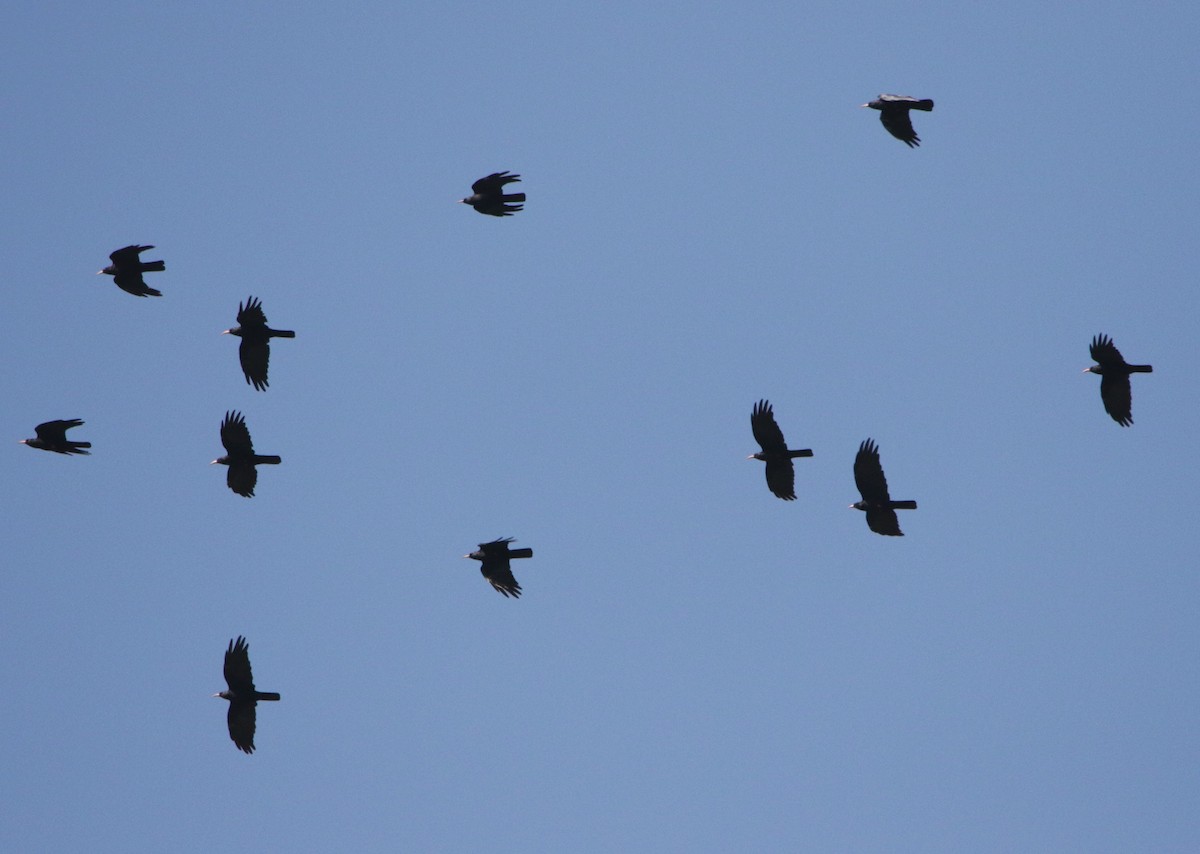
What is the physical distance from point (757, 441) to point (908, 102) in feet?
31.9

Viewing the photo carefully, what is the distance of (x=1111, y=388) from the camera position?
151ft

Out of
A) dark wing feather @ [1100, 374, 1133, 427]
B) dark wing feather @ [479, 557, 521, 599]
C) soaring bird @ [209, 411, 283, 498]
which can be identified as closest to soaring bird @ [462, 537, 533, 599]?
dark wing feather @ [479, 557, 521, 599]

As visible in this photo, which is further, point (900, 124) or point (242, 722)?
point (900, 124)

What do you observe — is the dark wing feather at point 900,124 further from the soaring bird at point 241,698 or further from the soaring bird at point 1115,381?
the soaring bird at point 241,698

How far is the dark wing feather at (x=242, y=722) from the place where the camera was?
4462 cm

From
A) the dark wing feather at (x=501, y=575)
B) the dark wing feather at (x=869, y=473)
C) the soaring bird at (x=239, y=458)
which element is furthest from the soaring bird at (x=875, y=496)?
the soaring bird at (x=239, y=458)

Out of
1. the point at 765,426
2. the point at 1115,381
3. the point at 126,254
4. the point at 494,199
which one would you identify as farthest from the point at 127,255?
the point at 1115,381

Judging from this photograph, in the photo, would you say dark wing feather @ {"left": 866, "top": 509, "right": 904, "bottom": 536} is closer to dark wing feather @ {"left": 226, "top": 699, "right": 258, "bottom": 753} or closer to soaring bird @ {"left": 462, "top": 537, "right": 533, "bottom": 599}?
soaring bird @ {"left": 462, "top": 537, "right": 533, "bottom": 599}

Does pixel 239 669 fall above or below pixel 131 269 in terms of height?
below

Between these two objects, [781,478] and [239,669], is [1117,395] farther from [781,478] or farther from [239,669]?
[239,669]

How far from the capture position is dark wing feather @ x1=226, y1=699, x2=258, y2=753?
44625 mm

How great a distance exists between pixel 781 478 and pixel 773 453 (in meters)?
0.71

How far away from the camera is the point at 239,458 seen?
46.9 metres

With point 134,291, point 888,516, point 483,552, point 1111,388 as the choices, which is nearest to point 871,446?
point 888,516
